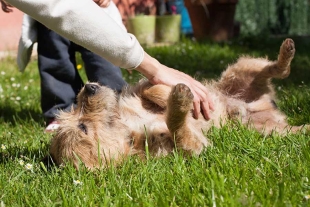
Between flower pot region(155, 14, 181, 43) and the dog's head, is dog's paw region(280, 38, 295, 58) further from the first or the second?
flower pot region(155, 14, 181, 43)

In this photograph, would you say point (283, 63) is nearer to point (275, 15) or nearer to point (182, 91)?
point (182, 91)

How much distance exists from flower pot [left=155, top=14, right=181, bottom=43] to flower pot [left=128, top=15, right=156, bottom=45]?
18cm

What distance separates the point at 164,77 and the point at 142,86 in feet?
1.46

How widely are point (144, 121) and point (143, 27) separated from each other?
542 cm

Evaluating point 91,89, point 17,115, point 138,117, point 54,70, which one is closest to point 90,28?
point 91,89

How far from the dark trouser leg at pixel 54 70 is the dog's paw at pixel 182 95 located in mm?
1984

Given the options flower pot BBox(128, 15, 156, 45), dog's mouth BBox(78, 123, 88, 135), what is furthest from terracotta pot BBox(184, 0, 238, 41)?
dog's mouth BBox(78, 123, 88, 135)

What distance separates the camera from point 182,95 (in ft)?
9.60

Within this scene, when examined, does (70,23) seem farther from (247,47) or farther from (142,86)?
(247,47)

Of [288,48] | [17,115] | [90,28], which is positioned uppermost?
[90,28]

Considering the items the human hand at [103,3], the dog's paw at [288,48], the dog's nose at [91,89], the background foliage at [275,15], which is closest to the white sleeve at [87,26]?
the dog's nose at [91,89]

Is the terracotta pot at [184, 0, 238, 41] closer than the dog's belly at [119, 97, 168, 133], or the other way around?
the dog's belly at [119, 97, 168, 133]

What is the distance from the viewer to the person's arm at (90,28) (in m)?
2.72

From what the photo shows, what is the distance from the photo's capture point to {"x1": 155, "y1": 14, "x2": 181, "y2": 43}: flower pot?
8.84 meters
